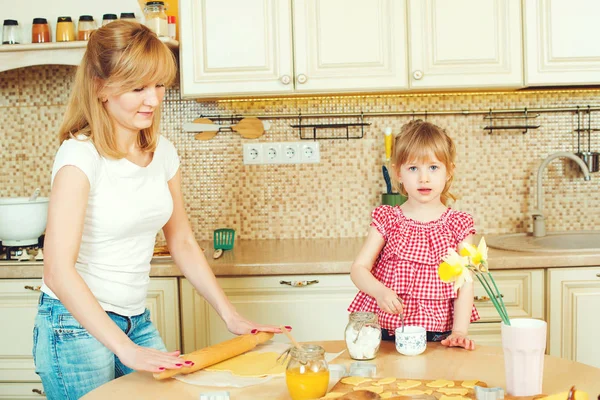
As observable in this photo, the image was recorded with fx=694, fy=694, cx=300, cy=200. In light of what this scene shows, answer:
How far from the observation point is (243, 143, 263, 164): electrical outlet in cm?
294

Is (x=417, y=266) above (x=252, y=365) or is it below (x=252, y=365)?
above

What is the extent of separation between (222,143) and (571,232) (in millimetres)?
1516

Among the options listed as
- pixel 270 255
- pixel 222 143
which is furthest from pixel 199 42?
pixel 270 255

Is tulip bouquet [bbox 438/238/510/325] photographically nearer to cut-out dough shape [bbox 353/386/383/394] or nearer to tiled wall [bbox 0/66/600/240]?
cut-out dough shape [bbox 353/386/383/394]

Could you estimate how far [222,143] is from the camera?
2.96 metres

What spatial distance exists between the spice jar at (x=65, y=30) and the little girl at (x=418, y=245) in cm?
156

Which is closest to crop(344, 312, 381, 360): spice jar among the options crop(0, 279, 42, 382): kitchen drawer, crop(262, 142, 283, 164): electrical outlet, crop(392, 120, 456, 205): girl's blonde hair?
crop(392, 120, 456, 205): girl's blonde hair

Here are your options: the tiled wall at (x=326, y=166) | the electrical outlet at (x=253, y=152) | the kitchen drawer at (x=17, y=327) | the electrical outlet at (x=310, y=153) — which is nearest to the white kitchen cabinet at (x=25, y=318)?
the kitchen drawer at (x=17, y=327)

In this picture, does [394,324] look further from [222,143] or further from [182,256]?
[222,143]

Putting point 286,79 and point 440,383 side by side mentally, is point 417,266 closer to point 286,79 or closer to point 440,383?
point 440,383

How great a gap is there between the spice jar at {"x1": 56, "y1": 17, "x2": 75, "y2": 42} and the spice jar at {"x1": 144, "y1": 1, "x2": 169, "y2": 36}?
321mm

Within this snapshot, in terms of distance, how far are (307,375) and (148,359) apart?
0.32 m

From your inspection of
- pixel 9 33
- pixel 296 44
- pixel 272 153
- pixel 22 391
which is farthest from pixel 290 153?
pixel 22 391

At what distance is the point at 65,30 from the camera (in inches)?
107
